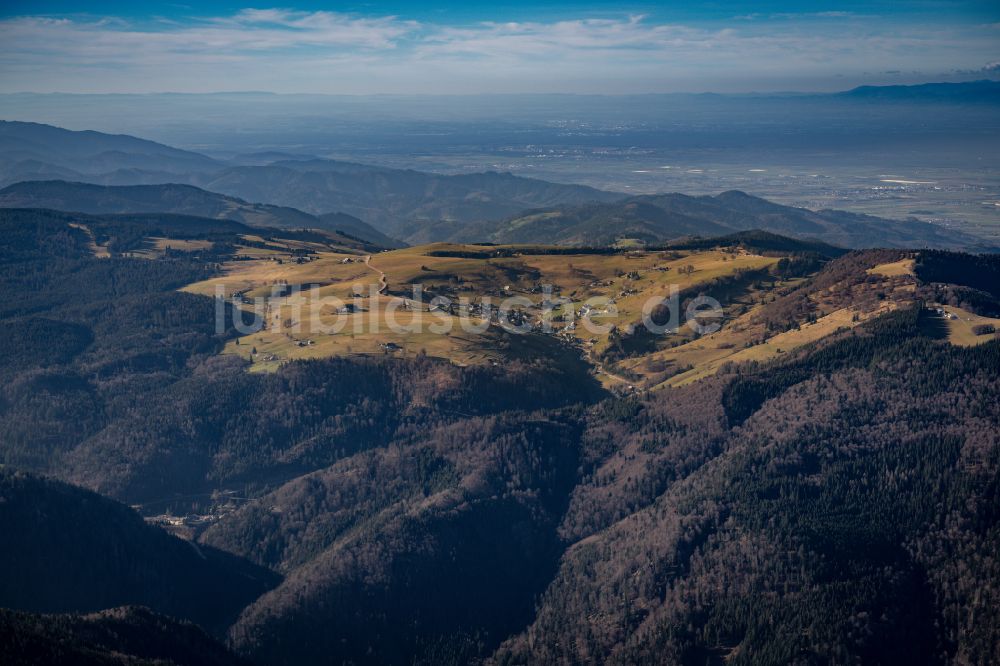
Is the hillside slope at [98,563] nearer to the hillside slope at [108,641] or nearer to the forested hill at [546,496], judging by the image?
the forested hill at [546,496]

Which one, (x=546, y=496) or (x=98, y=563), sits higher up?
(x=546, y=496)

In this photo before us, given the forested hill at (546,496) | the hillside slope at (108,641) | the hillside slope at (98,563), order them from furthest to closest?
the hillside slope at (98,563), the forested hill at (546,496), the hillside slope at (108,641)

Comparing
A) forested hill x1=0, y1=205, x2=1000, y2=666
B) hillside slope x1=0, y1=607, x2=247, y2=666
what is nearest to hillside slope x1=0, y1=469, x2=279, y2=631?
forested hill x1=0, y1=205, x2=1000, y2=666

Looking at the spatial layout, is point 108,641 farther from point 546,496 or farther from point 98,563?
point 546,496

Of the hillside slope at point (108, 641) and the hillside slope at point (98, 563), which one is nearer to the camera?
the hillside slope at point (108, 641)

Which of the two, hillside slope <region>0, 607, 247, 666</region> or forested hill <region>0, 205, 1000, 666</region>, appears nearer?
hillside slope <region>0, 607, 247, 666</region>

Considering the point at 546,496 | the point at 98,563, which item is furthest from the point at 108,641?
the point at 546,496

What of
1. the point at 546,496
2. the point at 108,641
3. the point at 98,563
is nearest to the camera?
the point at 108,641

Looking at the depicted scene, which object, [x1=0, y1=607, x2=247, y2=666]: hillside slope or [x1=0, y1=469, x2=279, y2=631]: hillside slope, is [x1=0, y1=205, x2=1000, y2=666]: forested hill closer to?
[x1=0, y1=469, x2=279, y2=631]: hillside slope

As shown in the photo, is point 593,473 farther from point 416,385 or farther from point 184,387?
point 184,387

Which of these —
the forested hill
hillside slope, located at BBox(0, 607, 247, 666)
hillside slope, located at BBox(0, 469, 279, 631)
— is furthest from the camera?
hillside slope, located at BBox(0, 469, 279, 631)

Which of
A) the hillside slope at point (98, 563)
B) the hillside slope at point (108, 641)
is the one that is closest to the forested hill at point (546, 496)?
the hillside slope at point (98, 563)

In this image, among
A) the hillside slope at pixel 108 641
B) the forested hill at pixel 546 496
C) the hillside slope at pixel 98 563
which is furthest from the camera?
the hillside slope at pixel 98 563
